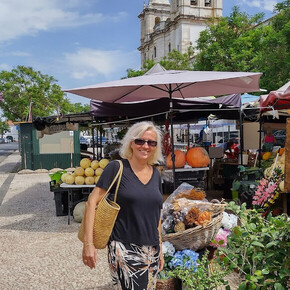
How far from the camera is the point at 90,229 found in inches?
84.4

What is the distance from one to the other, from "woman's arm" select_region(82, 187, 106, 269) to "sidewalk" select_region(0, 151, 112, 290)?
1.58 meters

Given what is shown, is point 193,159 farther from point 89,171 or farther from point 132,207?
point 132,207

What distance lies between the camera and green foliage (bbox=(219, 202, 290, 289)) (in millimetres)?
2117

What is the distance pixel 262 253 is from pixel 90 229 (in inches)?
45.7

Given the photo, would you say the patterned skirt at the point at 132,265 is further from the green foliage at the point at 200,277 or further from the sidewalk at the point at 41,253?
the sidewalk at the point at 41,253

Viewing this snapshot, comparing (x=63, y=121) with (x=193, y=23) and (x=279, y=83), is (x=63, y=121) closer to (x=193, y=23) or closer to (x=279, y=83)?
(x=279, y=83)

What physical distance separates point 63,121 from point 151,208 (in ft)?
29.8

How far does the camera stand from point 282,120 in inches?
369

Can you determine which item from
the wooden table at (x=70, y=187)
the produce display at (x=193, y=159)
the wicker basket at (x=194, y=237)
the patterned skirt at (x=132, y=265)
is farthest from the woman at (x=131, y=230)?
the wooden table at (x=70, y=187)

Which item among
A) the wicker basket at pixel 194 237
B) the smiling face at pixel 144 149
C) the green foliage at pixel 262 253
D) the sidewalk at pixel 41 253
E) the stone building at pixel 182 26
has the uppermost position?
the stone building at pixel 182 26

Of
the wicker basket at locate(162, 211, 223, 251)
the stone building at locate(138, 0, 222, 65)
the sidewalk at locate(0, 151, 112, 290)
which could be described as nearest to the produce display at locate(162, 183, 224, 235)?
the wicker basket at locate(162, 211, 223, 251)

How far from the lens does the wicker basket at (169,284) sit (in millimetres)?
2947

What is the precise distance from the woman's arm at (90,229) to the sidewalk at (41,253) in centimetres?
158

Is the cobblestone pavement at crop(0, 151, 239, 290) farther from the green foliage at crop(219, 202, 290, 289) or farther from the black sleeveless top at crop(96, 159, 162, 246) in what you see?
the black sleeveless top at crop(96, 159, 162, 246)
